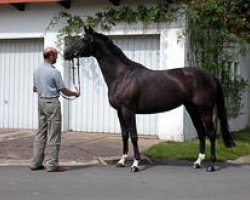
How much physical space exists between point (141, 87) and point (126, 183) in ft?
6.72

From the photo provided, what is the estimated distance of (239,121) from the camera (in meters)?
19.1

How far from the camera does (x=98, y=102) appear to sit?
16016mm

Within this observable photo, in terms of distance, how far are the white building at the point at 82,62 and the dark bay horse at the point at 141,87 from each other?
142 inches

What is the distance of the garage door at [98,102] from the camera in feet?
51.0

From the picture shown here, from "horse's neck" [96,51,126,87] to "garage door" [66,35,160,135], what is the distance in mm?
4518

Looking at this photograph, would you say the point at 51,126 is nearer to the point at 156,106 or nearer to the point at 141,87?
the point at 141,87

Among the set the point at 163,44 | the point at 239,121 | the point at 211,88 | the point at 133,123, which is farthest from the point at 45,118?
the point at 239,121

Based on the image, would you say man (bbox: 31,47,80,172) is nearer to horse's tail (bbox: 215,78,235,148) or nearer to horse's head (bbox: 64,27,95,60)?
horse's head (bbox: 64,27,95,60)

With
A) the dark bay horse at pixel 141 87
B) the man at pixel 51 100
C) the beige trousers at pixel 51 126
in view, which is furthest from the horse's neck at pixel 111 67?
the beige trousers at pixel 51 126

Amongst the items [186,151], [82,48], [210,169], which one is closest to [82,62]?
[186,151]

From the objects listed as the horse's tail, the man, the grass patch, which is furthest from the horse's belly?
the grass patch

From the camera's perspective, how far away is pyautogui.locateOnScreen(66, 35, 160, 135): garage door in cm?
1555

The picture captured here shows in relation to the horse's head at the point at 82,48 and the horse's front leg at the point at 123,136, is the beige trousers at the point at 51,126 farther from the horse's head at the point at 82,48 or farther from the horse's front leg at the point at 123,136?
the horse's front leg at the point at 123,136

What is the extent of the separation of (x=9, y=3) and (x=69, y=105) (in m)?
3.03
